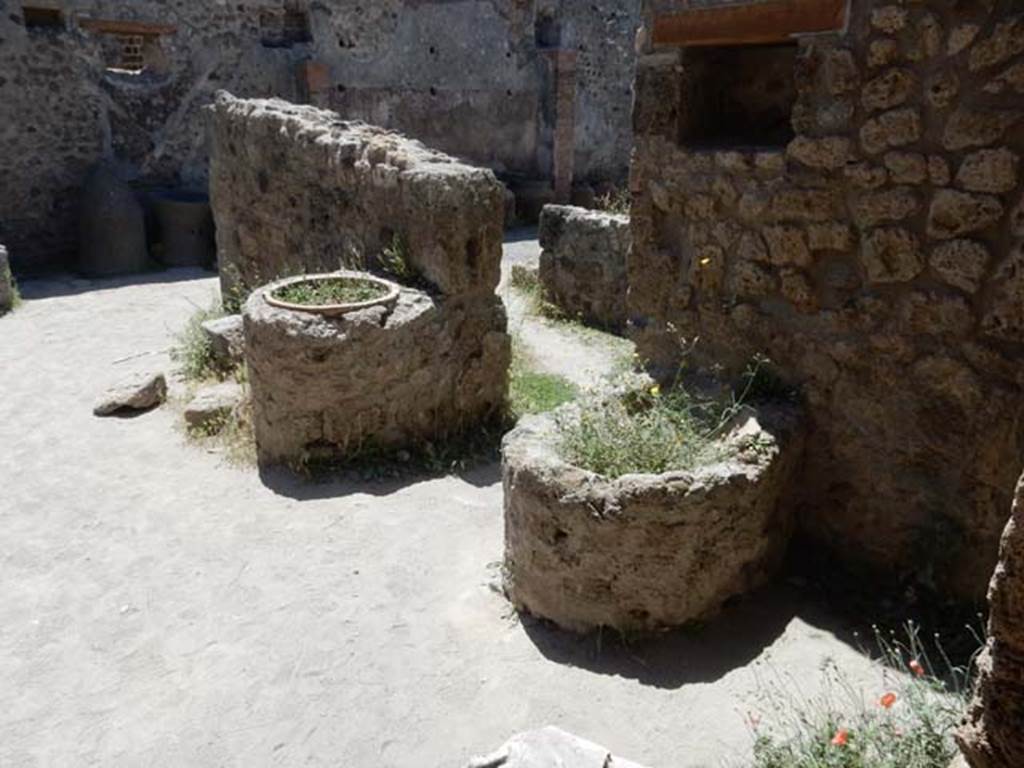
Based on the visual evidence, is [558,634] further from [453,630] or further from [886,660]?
[886,660]

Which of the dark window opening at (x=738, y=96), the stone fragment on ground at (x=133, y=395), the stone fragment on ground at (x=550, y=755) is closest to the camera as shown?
the stone fragment on ground at (x=550, y=755)

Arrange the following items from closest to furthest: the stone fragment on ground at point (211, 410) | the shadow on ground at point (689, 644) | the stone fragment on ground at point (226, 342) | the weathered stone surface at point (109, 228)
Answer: the shadow on ground at point (689, 644) < the stone fragment on ground at point (211, 410) < the stone fragment on ground at point (226, 342) < the weathered stone surface at point (109, 228)

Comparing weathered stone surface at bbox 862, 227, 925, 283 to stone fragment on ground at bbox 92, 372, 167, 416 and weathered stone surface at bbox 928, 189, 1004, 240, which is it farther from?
stone fragment on ground at bbox 92, 372, 167, 416

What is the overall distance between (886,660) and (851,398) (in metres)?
0.99

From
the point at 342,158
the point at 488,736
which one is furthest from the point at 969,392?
the point at 342,158

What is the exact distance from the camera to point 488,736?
111 inches

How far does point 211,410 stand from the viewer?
5445mm

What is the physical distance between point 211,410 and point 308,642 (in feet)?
8.32

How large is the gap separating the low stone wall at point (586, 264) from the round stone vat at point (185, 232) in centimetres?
452

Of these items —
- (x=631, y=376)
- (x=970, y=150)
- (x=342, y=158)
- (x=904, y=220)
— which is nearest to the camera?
(x=970, y=150)

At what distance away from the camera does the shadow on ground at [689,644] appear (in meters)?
3.02

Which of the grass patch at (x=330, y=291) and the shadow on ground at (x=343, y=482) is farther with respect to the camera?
the grass patch at (x=330, y=291)

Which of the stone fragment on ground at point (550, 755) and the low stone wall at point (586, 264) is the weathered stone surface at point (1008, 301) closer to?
the stone fragment on ground at point (550, 755)

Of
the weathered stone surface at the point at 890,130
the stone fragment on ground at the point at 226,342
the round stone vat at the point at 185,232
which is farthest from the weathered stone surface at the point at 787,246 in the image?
the round stone vat at the point at 185,232
